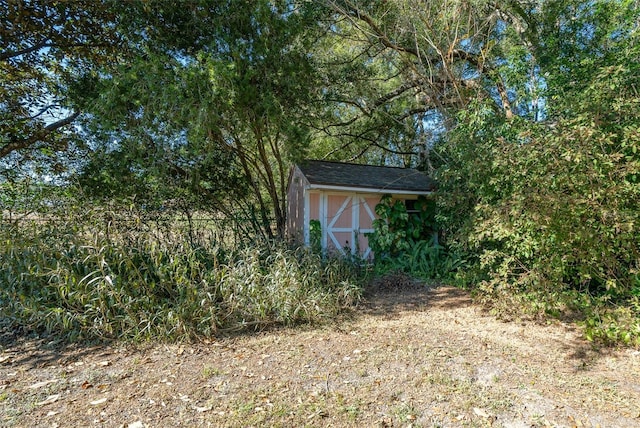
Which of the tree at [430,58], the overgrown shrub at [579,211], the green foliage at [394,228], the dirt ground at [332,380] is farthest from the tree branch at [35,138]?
the overgrown shrub at [579,211]

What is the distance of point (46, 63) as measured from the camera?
23.7 ft

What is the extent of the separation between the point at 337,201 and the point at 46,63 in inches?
269

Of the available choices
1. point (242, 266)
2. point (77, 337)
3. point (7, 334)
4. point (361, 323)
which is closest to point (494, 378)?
point (361, 323)

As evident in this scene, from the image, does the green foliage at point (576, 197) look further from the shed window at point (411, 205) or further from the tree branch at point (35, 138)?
the tree branch at point (35, 138)

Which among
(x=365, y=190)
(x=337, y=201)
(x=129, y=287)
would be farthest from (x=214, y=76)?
(x=365, y=190)

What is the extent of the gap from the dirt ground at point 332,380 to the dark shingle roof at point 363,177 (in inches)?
163

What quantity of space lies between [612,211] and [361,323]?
312cm

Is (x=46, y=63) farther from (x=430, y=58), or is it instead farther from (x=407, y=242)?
(x=407, y=242)

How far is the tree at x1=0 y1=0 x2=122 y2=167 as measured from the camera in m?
6.34

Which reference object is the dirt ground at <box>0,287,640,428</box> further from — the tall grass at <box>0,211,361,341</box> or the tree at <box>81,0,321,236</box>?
the tree at <box>81,0,321,236</box>

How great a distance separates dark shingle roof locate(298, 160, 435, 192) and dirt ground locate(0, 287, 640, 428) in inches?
163

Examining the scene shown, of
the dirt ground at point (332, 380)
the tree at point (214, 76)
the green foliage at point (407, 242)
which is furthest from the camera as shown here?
the green foliage at point (407, 242)

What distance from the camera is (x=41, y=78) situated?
735 centimetres

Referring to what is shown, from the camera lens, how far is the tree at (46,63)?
20.8 ft
